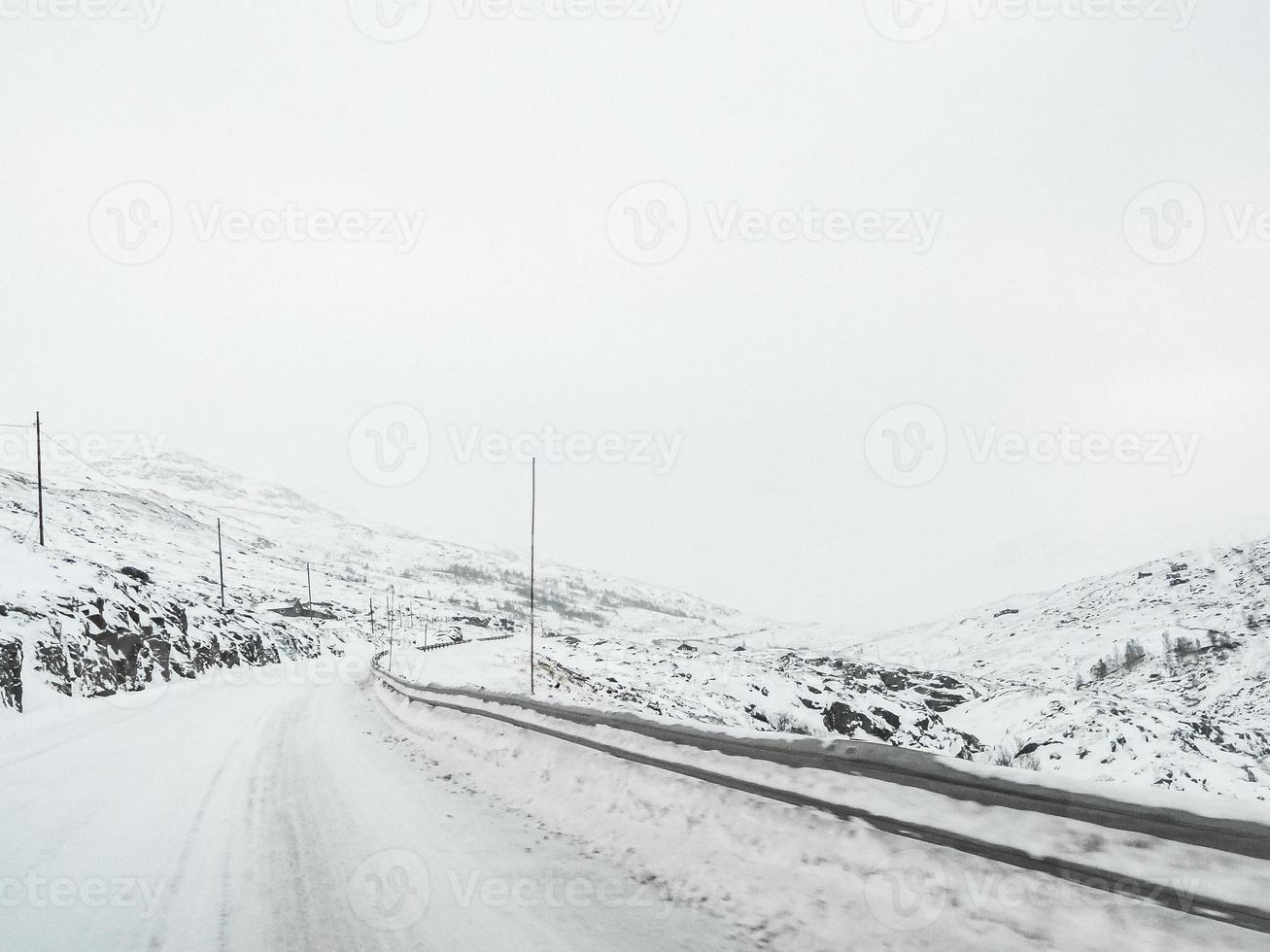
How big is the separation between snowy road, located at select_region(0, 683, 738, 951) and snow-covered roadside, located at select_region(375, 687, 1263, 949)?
329 millimetres

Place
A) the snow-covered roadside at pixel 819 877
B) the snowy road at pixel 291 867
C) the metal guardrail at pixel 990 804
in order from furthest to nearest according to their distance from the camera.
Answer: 1. the snowy road at pixel 291 867
2. the snow-covered roadside at pixel 819 877
3. the metal guardrail at pixel 990 804

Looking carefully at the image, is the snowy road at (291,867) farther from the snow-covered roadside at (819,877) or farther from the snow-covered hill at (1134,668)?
the snow-covered hill at (1134,668)

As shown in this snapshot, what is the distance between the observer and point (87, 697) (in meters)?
19.8

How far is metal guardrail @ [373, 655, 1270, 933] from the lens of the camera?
8.27ft

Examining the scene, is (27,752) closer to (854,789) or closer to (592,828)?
(592,828)

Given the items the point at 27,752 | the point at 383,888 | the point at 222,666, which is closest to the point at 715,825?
the point at 383,888

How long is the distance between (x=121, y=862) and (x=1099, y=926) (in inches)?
255

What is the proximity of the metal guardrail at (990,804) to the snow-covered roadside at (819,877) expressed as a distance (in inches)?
2.1

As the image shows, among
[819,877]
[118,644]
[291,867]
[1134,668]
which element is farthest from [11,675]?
[1134,668]

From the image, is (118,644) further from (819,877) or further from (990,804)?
(990,804)

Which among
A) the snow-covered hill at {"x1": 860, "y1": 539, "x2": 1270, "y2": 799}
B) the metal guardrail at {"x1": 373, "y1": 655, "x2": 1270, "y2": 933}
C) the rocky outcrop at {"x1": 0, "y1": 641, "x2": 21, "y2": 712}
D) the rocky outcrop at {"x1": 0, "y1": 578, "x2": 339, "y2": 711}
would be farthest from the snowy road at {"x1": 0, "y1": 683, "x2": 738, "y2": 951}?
the snow-covered hill at {"x1": 860, "y1": 539, "x2": 1270, "y2": 799}

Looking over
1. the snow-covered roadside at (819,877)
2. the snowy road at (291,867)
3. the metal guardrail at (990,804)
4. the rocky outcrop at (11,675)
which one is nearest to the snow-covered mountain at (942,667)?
the rocky outcrop at (11,675)

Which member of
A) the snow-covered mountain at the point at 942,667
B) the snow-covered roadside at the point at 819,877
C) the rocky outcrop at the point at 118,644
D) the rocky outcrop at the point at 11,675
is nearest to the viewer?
the snow-covered roadside at the point at 819,877

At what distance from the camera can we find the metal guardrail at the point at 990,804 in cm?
252
